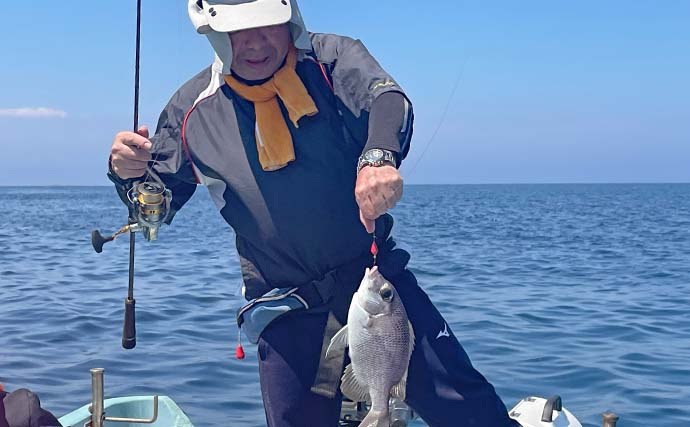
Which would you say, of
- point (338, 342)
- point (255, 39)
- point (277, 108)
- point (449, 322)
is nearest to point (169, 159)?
point (277, 108)

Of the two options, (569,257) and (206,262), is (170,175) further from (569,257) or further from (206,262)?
(569,257)

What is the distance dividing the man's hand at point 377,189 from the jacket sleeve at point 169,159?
1.08 metres

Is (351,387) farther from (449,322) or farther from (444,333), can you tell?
(449,322)

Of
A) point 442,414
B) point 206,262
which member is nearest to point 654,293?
point 206,262

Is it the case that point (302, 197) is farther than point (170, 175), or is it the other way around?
point (170, 175)

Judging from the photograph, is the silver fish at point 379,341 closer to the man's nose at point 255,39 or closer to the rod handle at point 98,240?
the man's nose at point 255,39

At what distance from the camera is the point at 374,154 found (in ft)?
9.71

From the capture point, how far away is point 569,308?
13.5m

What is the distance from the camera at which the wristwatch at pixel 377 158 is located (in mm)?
2917

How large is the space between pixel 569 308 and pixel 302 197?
10.9 meters

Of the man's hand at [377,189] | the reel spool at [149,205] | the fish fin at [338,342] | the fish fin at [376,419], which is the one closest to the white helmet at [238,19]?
the reel spool at [149,205]

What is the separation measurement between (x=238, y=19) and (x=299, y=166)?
63cm

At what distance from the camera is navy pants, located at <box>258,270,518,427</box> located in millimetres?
3404

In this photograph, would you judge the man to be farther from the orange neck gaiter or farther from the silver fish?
the silver fish
